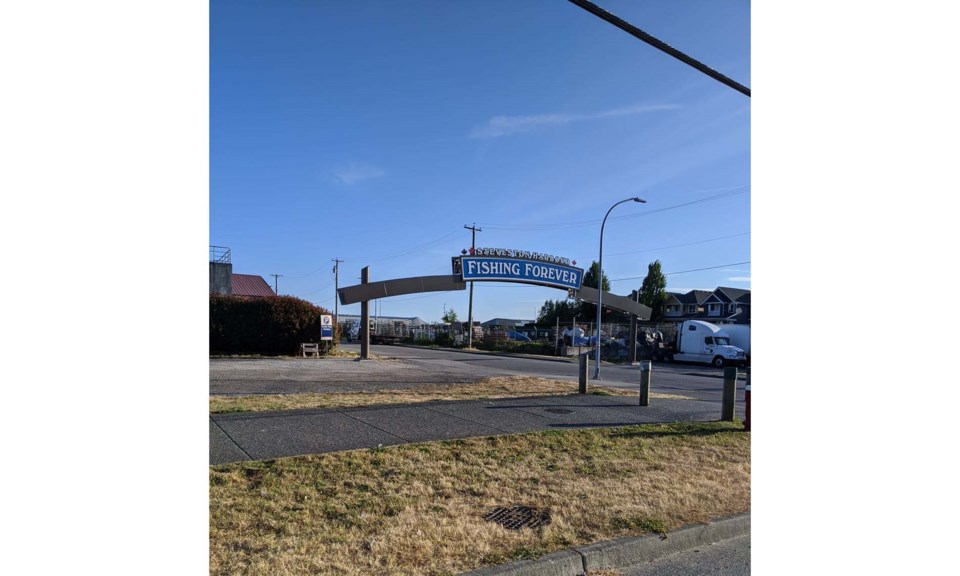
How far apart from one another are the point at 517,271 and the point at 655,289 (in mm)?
39222

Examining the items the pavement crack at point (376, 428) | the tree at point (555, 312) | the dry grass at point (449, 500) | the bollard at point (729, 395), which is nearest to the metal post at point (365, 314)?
the pavement crack at point (376, 428)

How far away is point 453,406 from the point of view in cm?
915

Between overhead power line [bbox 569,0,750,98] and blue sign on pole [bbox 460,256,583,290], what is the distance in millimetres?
16781

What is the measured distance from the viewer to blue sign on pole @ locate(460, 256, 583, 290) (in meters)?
21.5

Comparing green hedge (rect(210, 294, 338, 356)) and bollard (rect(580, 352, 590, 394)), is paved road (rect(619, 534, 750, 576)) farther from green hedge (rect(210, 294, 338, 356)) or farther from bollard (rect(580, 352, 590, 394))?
green hedge (rect(210, 294, 338, 356))

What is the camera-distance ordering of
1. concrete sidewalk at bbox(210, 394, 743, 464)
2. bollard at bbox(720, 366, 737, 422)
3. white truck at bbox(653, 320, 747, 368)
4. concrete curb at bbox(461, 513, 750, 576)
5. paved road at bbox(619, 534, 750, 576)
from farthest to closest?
white truck at bbox(653, 320, 747, 368) → bollard at bbox(720, 366, 737, 422) → concrete sidewalk at bbox(210, 394, 743, 464) → paved road at bbox(619, 534, 750, 576) → concrete curb at bbox(461, 513, 750, 576)

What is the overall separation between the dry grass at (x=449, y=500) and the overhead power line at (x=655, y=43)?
3498mm

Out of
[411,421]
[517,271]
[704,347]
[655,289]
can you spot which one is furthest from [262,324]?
[655,289]

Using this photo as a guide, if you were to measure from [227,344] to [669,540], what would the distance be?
2307 centimetres

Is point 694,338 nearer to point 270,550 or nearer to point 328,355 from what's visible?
point 328,355

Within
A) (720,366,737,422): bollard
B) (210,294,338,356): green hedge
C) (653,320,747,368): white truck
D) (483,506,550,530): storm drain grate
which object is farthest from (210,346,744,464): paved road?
(653,320,747,368): white truck

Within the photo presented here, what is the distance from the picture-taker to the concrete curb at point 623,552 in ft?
10.8

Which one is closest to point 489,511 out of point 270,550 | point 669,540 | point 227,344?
point 669,540

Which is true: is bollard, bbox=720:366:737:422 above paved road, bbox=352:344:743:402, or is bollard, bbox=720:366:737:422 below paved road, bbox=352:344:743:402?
above
